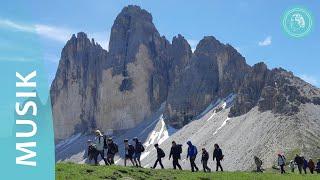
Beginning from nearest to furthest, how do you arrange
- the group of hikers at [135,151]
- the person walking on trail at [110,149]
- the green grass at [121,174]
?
the green grass at [121,174], the group of hikers at [135,151], the person walking on trail at [110,149]

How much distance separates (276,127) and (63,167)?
378 ft

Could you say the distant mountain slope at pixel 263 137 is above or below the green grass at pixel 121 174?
above

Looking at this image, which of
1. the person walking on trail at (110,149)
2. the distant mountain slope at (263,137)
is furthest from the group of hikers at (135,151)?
the distant mountain slope at (263,137)

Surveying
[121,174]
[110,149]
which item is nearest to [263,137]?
[110,149]

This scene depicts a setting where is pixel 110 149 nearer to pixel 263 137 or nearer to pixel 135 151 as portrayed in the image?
pixel 135 151

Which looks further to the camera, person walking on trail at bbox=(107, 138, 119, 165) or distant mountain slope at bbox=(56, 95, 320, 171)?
distant mountain slope at bbox=(56, 95, 320, 171)

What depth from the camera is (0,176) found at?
15617 mm

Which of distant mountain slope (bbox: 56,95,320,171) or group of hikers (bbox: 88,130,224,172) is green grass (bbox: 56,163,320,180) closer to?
group of hikers (bbox: 88,130,224,172)

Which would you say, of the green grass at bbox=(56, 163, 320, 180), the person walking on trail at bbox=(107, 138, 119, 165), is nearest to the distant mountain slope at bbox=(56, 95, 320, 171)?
the person walking on trail at bbox=(107, 138, 119, 165)


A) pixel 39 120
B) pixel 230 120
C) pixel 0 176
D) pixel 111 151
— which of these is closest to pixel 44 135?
pixel 39 120

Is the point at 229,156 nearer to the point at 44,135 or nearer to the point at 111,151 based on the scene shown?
the point at 111,151

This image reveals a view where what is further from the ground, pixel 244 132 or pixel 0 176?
pixel 244 132

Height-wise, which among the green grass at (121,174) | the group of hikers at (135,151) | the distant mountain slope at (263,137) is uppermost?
the distant mountain slope at (263,137)

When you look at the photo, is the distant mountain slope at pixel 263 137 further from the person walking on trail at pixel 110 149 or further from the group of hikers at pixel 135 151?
the person walking on trail at pixel 110 149
